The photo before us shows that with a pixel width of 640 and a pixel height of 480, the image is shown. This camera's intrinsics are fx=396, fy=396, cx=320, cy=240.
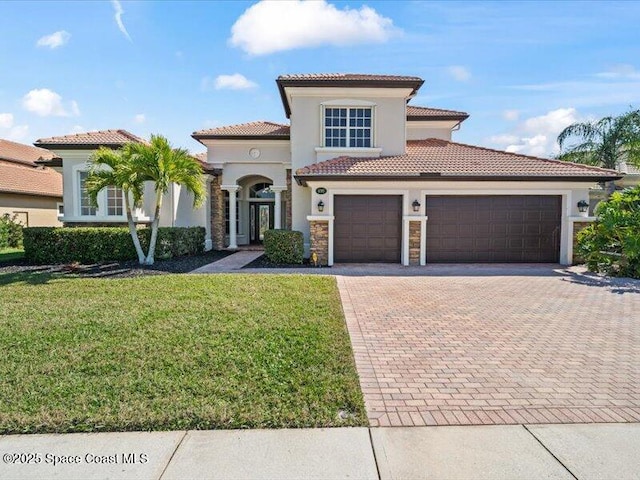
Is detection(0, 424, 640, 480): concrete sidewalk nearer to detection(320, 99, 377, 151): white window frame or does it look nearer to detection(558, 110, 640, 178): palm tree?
detection(320, 99, 377, 151): white window frame

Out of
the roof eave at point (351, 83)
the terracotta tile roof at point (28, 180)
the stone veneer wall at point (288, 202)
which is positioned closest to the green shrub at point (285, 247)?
the stone veneer wall at point (288, 202)

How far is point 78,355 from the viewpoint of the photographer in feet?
17.4

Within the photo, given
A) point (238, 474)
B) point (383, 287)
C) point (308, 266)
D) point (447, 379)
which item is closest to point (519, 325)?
point (447, 379)

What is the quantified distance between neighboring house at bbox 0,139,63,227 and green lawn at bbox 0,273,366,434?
1688cm

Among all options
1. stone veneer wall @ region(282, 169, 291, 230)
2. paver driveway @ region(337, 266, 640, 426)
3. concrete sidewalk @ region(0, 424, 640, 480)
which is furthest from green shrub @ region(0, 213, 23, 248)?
concrete sidewalk @ region(0, 424, 640, 480)

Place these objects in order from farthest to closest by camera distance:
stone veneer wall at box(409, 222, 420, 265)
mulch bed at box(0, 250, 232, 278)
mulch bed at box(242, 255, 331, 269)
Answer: stone veneer wall at box(409, 222, 420, 265) → mulch bed at box(242, 255, 331, 269) → mulch bed at box(0, 250, 232, 278)

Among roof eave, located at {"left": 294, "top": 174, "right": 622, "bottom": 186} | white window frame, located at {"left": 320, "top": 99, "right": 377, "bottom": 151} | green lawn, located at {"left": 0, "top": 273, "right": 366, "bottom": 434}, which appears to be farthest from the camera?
white window frame, located at {"left": 320, "top": 99, "right": 377, "bottom": 151}

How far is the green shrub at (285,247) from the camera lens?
14.4 meters

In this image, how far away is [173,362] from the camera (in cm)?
509

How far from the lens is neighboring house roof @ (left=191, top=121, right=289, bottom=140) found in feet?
60.3

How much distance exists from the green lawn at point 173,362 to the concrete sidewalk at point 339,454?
0.69ft

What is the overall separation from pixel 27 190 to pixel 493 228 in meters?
24.9

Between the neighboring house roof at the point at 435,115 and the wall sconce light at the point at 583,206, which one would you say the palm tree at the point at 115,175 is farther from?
the wall sconce light at the point at 583,206

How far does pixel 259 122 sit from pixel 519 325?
17449 mm
